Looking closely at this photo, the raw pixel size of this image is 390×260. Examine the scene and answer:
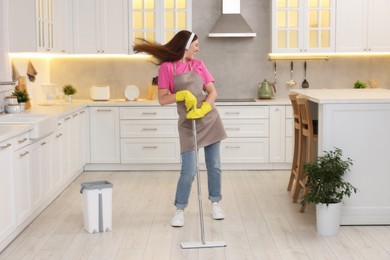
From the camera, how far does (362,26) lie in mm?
7551

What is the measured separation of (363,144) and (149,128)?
10.2ft

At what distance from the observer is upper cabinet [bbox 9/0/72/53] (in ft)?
19.9

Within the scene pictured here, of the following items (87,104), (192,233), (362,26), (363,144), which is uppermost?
(362,26)

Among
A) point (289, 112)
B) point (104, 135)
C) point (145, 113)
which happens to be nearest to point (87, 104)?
point (104, 135)

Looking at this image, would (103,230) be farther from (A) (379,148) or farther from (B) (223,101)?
(B) (223,101)

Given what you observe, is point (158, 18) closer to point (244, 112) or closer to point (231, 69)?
point (231, 69)

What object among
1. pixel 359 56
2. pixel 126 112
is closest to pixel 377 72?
pixel 359 56

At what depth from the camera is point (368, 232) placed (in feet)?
15.6

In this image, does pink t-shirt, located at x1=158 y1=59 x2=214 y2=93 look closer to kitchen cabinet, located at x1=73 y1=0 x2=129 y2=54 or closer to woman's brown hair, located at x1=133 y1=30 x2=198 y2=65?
woman's brown hair, located at x1=133 y1=30 x2=198 y2=65

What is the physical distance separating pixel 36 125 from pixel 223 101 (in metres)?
3.00

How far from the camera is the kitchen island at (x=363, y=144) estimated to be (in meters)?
4.83

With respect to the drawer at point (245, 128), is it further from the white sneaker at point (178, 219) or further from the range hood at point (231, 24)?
the white sneaker at point (178, 219)

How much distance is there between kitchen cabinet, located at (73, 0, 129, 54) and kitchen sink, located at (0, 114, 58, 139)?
2012 millimetres

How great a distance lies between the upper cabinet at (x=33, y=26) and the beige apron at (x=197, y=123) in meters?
1.90
